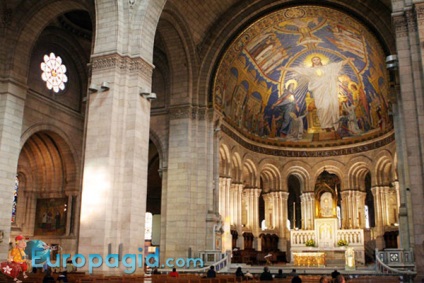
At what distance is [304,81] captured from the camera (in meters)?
32.5

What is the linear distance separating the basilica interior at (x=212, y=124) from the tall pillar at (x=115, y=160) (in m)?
0.05

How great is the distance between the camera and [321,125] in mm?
33625

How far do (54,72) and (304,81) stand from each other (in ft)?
54.5

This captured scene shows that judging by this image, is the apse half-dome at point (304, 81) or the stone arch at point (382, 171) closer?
the apse half-dome at point (304, 81)

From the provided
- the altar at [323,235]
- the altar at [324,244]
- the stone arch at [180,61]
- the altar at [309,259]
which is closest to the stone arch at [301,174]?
the altar at [323,235]

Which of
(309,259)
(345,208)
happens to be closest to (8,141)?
(309,259)

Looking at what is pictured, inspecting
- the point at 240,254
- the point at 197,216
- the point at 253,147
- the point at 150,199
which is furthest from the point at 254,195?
the point at 197,216

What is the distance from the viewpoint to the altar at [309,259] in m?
28.1

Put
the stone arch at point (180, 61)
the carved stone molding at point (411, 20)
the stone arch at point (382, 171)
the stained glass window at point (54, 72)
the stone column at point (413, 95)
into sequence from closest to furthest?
1. the stone column at point (413, 95)
2. the carved stone molding at point (411, 20)
3. the stone arch at point (180, 61)
4. the stained glass window at point (54, 72)
5. the stone arch at point (382, 171)

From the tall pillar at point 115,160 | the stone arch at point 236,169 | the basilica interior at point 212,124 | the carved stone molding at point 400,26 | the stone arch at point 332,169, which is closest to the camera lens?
the carved stone molding at point 400,26

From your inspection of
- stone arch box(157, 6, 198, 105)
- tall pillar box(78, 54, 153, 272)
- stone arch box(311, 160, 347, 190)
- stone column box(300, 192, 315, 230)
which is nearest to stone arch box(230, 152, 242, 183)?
stone column box(300, 192, 315, 230)

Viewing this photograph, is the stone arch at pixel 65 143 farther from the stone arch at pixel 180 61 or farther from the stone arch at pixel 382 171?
the stone arch at pixel 382 171

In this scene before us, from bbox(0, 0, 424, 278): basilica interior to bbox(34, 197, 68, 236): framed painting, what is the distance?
9cm

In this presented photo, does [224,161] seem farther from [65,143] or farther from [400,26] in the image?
[400,26]
